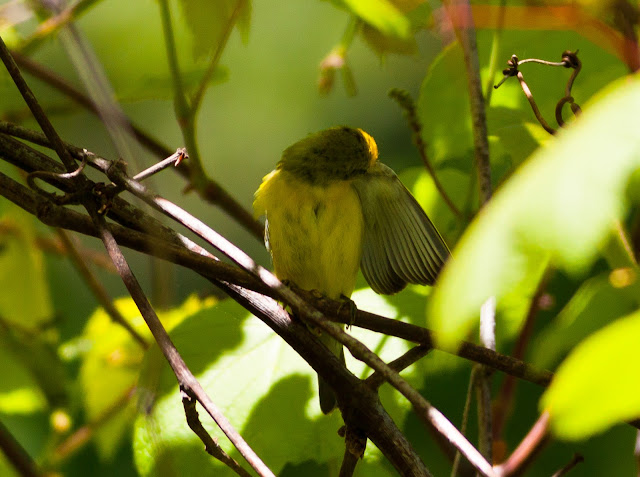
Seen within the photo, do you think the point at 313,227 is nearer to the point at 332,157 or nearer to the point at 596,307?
the point at 332,157

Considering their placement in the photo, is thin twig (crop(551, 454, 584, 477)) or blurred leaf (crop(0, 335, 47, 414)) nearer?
thin twig (crop(551, 454, 584, 477))

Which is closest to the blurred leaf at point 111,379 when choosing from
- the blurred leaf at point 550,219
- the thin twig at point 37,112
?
the thin twig at point 37,112

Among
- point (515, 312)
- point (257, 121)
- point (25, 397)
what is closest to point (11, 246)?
point (25, 397)

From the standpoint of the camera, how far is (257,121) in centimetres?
446

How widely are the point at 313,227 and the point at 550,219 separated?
4.18ft

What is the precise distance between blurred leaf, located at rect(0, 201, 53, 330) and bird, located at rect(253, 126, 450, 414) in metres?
0.46

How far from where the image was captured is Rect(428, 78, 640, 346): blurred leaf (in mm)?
281

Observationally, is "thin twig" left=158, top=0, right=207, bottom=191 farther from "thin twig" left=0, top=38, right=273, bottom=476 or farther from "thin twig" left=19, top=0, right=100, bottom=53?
"thin twig" left=0, top=38, right=273, bottom=476

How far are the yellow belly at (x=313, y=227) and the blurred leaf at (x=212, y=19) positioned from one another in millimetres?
548

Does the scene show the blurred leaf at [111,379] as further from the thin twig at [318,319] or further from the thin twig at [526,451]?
the thin twig at [318,319]

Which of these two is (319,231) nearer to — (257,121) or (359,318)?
(359,318)

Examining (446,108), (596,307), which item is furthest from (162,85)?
(596,307)

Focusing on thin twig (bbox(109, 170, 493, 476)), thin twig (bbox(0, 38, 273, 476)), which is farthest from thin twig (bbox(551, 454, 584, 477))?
thin twig (bbox(0, 38, 273, 476))

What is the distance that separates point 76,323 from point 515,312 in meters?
1.71
